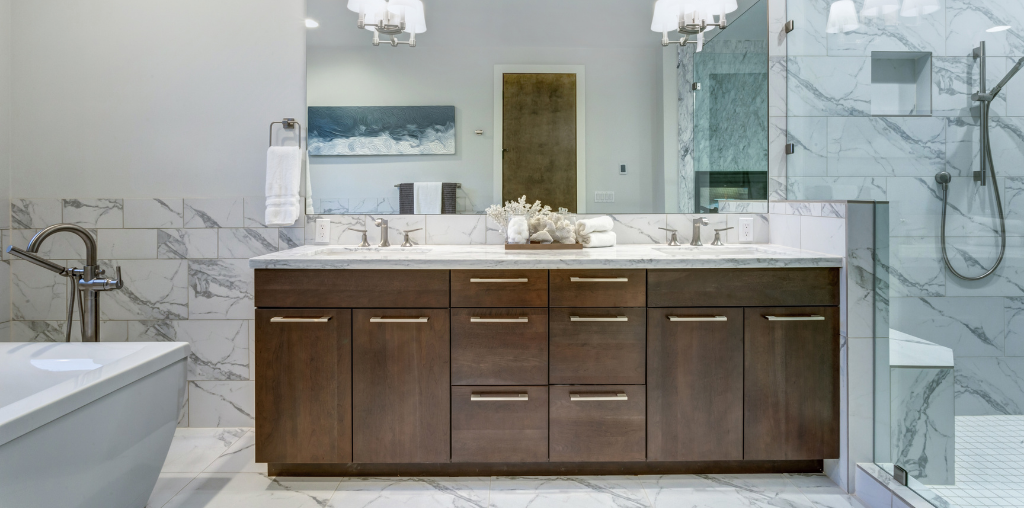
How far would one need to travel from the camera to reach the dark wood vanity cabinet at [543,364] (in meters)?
2.02

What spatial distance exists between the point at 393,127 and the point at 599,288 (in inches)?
48.3

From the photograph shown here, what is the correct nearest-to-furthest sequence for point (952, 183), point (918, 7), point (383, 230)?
point (952, 183)
point (918, 7)
point (383, 230)

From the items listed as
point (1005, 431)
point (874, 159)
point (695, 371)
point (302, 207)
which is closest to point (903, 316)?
point (1005, 431)

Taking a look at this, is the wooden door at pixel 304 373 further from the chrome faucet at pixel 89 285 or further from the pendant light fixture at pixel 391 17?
the pendant light fixture at pixel 391 17

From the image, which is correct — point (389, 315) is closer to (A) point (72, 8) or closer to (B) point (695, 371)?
(B) point (695, 371)

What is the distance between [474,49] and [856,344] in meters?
1.96

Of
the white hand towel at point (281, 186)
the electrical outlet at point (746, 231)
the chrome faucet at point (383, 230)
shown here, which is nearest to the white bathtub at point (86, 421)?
the white hand towel at point (281, 186)

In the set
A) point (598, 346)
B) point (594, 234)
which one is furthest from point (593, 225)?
point (598, 346)

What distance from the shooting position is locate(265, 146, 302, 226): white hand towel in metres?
2.46

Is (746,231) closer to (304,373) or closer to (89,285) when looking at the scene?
(304,373)

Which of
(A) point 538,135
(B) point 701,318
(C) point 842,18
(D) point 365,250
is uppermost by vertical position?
(C) point 842,18

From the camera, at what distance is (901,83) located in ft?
6.13

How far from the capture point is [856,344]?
1.99 metres

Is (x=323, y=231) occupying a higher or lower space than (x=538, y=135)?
lower
